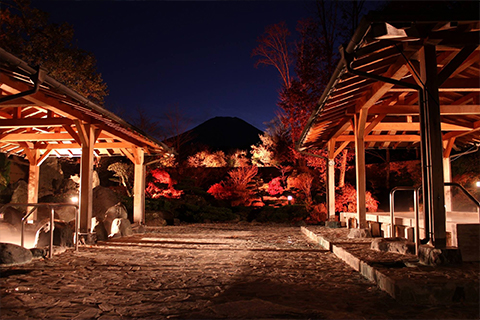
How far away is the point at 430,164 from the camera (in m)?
4.45

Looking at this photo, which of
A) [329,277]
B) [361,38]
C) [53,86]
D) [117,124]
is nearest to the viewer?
[361,38]

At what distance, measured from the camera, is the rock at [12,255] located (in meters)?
5.32

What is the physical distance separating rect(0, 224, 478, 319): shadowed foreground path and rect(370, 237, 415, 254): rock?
0.81 m

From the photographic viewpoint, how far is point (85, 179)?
26.6 ft

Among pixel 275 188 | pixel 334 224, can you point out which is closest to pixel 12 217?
pixel 334 224

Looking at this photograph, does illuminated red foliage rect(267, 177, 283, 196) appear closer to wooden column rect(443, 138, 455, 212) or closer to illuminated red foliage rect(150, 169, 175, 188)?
illuminated red foliage rect(150, 169, 175, 188)

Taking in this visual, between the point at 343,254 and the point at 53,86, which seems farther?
the point at 343,254

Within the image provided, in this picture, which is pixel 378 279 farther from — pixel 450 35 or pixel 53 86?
pixel 53 86

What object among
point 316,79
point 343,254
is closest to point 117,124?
point 343,254

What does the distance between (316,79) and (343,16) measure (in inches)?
156

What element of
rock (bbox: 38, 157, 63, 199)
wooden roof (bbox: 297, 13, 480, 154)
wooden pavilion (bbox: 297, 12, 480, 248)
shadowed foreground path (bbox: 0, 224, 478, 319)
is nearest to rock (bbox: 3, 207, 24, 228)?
rock (bbox: 38, 157, 63, 199)

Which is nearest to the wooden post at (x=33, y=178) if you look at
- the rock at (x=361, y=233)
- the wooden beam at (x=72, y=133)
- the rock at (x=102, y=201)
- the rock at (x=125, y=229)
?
the rock at (x=102, y=201)

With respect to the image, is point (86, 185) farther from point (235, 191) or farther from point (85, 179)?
point (235, 191)

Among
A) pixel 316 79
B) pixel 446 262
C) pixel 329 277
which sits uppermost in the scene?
pixel 316 79
